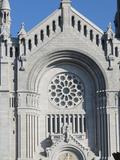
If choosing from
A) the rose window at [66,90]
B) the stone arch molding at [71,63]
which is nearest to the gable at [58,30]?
the stone arch molding at [71,63]

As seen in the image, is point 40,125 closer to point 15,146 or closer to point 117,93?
point 15,146

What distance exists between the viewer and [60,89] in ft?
102

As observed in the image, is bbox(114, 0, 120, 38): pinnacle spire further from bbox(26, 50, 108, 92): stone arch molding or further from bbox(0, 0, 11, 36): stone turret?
bbox(0, 0, 11, 36): stone turret

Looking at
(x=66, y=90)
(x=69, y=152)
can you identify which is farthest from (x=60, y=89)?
(x=69, y=152)

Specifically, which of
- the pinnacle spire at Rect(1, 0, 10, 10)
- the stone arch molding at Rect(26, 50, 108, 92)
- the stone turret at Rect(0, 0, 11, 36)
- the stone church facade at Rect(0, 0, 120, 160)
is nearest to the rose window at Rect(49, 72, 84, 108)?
the stone church facade at Rect(0, 0, 120, 160)

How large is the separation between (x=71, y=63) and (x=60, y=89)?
1.99 meters

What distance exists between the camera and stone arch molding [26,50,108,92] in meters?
30.1

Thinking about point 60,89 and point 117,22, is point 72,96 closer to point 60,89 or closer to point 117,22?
point 60,89

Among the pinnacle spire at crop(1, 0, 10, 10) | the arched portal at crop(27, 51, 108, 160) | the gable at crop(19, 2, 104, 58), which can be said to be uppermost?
the pinnacle spire at crop(1, 0, 10, 10)

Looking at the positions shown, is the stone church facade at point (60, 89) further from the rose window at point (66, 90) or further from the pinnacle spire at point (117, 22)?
the pinnacle spire at point (117, 22)

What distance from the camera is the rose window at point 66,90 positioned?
3080cm

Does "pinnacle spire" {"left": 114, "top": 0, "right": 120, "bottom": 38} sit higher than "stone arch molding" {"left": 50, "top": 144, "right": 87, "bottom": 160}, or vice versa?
"pinnacle spire" {"left": 114, "top": 0, "right": 120, "bottom": 38}

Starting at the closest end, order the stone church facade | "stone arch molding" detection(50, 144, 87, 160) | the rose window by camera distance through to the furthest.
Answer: "stone arch molding" detection(50, 144, 87, 160) < the stone church facade < the rose window

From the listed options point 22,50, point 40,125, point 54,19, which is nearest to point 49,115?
point 40,125
